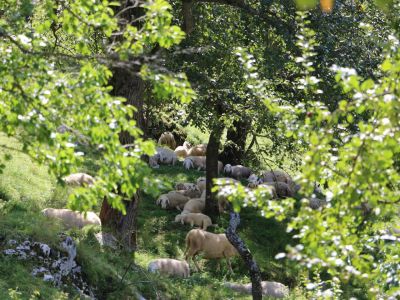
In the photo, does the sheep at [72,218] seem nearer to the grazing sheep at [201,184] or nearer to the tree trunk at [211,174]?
the tree trunk at [211,174]

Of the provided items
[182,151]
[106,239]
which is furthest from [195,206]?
[182,151]

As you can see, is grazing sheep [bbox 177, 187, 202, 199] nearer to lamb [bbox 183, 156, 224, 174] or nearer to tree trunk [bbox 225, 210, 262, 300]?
lamb [bbox 183, 156, 224, 174]

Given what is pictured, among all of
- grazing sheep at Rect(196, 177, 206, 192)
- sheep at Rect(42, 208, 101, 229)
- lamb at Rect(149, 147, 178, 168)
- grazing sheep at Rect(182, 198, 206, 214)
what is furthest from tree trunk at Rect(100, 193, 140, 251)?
lamb at Rect(149, 147, 178, 168)

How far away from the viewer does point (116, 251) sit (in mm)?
16219

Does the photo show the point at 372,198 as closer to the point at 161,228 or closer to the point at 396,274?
the point at 396,274

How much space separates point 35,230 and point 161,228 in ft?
29.5

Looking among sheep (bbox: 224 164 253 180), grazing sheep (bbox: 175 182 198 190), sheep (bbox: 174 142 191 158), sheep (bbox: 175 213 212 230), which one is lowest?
sheep (bbox: 175 213 212 230)

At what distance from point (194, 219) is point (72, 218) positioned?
5865 mm

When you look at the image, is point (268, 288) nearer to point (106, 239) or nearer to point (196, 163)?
point (106, 239)

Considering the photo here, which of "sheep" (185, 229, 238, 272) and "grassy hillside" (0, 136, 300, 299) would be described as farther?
"sheep" (185, 229, 238, 272)

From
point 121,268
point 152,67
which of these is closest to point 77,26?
point 152,67

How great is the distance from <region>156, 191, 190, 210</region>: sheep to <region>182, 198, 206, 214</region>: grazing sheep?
0.51 meters

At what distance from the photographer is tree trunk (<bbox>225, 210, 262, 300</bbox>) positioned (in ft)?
52.3

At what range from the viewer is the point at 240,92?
1850 cm
